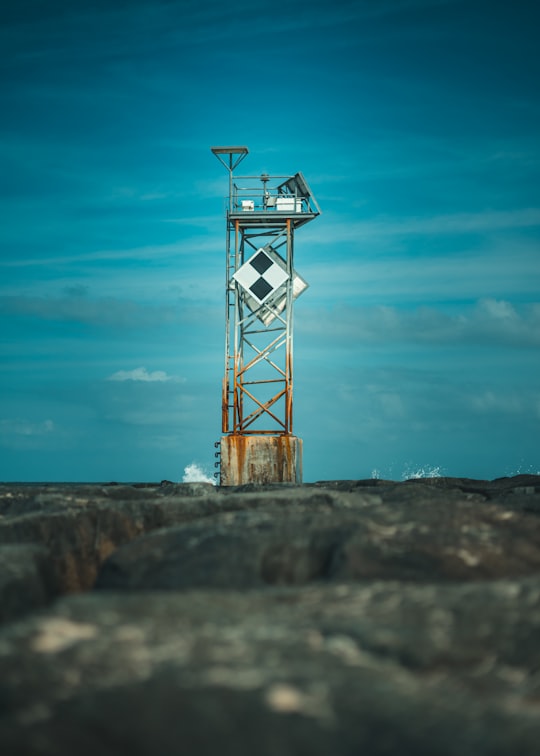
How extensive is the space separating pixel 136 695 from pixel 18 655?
38 cm

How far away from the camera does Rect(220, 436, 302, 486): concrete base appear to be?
2169cm

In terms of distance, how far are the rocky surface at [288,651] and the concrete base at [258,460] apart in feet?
58.8

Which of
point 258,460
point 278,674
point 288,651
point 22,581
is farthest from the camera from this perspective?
point 258,460

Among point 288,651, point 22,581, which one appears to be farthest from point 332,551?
point 288,651

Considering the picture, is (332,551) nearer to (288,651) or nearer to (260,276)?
(288,651)

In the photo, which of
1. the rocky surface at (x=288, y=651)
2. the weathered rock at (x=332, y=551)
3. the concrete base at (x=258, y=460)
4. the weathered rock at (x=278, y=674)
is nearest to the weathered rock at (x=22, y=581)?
the rocky surface at (x=288, y=651)

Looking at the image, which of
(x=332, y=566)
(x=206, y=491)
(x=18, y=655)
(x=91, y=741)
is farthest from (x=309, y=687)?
(x=206, y=491)

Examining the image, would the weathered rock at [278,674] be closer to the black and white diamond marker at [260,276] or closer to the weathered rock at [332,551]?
the weathered rock at [332,551]

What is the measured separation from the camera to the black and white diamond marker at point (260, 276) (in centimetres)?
2331

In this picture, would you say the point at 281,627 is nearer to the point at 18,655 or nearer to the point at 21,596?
the point at 18,655

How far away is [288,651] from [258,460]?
19736mm

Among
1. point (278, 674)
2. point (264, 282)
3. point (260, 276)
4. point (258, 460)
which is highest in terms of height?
point (260, 276)

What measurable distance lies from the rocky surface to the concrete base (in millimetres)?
17925

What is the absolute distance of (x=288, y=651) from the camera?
2.13 m
